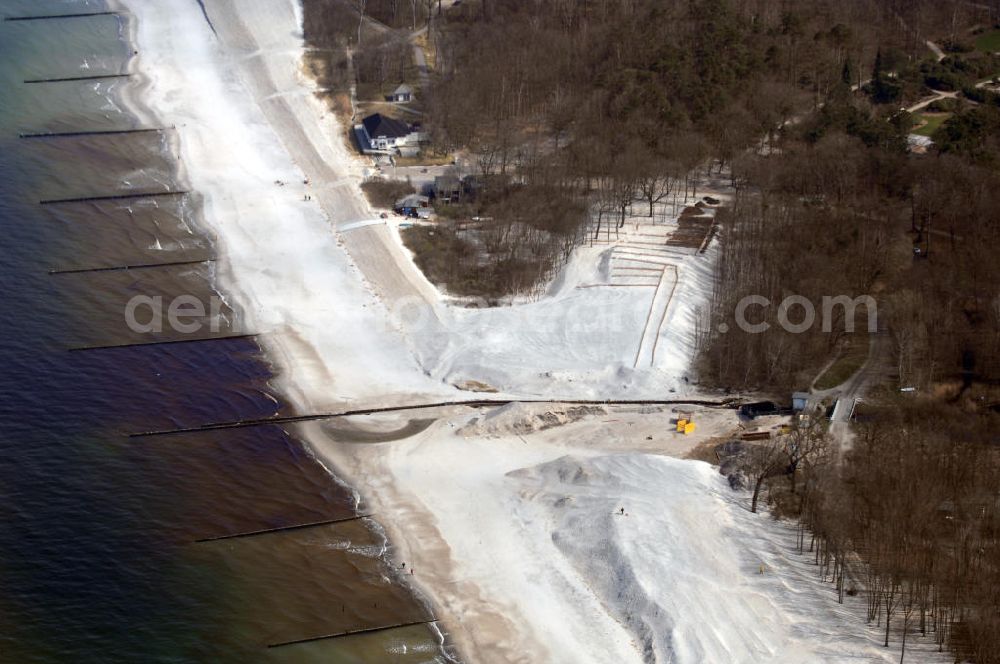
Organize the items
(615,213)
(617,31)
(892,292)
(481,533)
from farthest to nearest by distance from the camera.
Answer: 1. (617,31)
2. (615,213)
3. (892,292)
4. (481,533)

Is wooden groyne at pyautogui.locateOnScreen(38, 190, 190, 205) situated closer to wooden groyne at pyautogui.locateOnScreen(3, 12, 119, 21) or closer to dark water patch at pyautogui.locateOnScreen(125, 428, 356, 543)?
dark water patch at pyautogui.locateOnScreen(125, 428, 356, 543)

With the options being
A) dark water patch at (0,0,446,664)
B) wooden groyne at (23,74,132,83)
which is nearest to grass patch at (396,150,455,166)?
dark water patch at (0,0,446,664)

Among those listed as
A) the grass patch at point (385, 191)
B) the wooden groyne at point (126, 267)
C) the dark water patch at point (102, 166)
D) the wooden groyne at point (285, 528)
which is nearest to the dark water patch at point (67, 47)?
the dark water patch at point (102, 166)

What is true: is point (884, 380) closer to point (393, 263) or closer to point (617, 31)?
point (393, 263)

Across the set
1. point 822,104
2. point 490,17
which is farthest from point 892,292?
point 490,17

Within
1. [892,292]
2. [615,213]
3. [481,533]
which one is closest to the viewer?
[481,533]

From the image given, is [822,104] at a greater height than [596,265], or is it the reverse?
[822,104]

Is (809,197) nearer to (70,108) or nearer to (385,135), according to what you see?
(385,135)

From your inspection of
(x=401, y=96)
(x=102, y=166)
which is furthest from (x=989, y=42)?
(x=102, y=166)

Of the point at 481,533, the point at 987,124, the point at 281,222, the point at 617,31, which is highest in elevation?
the point at 617,31
